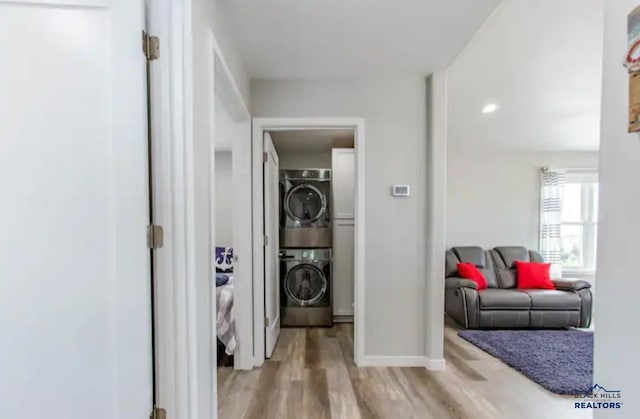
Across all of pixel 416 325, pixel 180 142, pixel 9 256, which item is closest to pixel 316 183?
pixel 416 325

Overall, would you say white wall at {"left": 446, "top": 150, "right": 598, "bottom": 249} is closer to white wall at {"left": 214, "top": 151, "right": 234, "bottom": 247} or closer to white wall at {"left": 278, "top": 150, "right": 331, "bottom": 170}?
white wall at {"left": 278, "top": 150, "right": 331, "bottom": 170}

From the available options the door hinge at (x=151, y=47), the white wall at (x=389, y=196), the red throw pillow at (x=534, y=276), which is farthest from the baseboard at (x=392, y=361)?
the door hinge at (x=151, y=47)

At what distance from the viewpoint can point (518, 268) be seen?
447 centimetres

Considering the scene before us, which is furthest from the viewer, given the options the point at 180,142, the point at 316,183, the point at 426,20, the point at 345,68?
the point at 316,183

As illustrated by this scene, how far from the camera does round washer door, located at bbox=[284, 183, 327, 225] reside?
401 centimetres

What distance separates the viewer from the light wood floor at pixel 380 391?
7.09ft

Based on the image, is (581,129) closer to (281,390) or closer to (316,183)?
(316,183)

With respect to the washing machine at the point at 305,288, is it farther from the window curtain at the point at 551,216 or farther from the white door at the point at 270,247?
the window curtain at the point at 551,216

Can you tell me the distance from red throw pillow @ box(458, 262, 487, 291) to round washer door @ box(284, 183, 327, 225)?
1.94m

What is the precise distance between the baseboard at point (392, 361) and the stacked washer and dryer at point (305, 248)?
119cm

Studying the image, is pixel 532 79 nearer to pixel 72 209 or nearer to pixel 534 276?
pixel 534 276

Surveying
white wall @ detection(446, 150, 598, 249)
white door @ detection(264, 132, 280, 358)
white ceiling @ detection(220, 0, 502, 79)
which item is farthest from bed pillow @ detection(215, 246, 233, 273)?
white wall @ detection(446, 150, 598, 249)

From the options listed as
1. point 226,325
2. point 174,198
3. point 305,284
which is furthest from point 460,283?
point 174,198

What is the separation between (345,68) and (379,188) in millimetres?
1019
